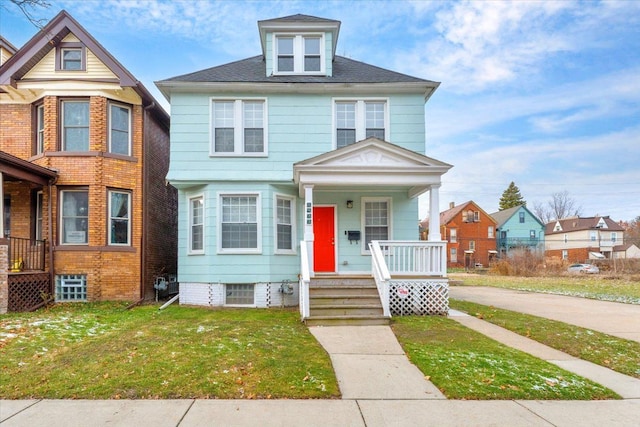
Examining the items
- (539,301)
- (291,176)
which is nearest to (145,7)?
(291,176)

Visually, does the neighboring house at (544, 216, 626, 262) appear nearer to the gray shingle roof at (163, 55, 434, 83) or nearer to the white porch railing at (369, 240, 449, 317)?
the gray shingle roof at (163, 55, 434, 83)

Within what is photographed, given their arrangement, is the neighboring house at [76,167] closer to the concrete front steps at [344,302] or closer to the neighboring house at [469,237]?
the concrete front steps at [344,302]

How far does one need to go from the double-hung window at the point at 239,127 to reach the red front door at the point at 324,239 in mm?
2448

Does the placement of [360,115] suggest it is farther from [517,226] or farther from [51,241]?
[517,226]

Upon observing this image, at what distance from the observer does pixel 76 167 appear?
1095 centimetres

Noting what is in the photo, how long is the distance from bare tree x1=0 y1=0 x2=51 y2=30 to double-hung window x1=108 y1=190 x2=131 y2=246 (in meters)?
6.73

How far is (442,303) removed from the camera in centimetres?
921

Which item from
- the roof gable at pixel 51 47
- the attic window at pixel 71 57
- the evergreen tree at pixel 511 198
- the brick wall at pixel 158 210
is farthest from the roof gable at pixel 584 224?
the attic window at pixel 71 57

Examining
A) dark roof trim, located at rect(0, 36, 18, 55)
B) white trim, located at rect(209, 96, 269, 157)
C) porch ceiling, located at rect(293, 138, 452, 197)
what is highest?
dark roof trim, located at rect(0, 36, 18, 55)

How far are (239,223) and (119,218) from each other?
12.0 feet

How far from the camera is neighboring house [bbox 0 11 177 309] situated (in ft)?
35.4

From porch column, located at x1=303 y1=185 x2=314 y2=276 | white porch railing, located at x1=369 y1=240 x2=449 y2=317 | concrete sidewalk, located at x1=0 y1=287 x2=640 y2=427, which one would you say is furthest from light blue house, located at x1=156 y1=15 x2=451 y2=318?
concrete sidewalk, located at x1=0 y1=287 x2=640 y2=427

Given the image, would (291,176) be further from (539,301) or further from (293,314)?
(539,301)

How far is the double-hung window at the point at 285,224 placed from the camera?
10992 mm
